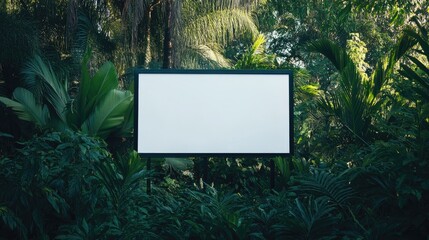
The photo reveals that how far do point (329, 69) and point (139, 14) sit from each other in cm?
1481

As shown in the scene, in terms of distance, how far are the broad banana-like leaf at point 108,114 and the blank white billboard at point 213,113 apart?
3506 mm

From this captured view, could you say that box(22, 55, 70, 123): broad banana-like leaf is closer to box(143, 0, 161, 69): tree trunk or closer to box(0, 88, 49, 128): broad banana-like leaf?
box(0, 88, 49, 128): broad banana-like leaf

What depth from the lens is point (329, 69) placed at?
106 feet

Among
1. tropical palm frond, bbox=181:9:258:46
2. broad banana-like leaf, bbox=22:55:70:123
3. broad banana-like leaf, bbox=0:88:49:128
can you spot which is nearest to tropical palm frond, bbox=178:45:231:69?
tropical palm frond, bbox=181:9:258:46

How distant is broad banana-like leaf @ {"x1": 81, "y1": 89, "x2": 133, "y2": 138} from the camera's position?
12.9 m

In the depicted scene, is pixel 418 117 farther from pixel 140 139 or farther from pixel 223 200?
pixel 140 139

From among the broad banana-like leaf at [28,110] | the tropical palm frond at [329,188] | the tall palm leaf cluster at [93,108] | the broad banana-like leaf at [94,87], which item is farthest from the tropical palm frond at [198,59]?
the tropical palm frond at [329,188]

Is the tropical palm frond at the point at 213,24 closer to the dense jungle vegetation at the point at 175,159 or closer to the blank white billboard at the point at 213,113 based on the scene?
the dense jungle vegetation at the point at 175,159

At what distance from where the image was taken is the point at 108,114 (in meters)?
13.0

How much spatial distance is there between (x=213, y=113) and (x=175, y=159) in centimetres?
273

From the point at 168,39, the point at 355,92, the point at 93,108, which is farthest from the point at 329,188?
the point at 168,39

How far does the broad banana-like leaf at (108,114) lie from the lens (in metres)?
12.9

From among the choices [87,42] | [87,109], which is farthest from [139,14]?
[87,109]

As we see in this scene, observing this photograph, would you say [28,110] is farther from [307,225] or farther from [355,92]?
[307,225]
